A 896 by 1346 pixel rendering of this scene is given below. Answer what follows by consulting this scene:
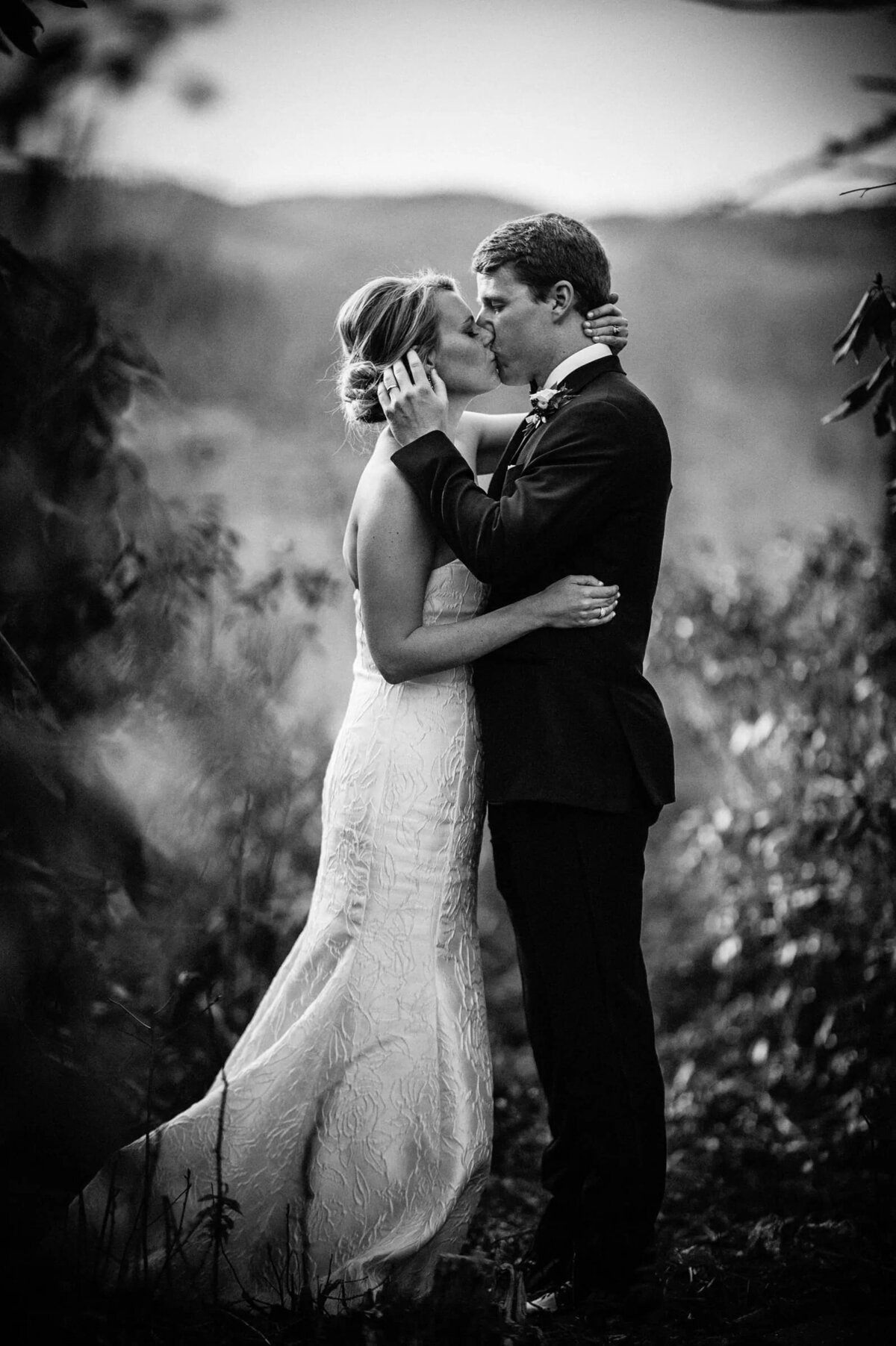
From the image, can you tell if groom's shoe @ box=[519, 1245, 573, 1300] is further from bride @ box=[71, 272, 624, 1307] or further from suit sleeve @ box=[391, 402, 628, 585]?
suit sleeve @ box=[391, 402, 628, 585]

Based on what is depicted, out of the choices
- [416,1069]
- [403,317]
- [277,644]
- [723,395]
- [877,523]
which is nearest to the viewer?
[416,1069]

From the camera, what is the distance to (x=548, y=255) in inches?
92.3

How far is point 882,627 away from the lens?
3.88m

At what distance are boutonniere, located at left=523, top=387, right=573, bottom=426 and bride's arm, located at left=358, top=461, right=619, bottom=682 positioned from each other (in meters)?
0.29

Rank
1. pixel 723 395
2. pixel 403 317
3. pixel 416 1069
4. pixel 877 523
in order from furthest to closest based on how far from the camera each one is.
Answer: pixel 723 395 < pixel 877 523 < pixel 403 317 < pixel 416 1069

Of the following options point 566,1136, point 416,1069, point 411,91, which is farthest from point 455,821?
point 411,91

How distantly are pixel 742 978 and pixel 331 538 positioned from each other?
2095 millimetres

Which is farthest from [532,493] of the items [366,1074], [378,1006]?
[366,1074]

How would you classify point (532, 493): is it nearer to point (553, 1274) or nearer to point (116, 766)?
point (116, 766)

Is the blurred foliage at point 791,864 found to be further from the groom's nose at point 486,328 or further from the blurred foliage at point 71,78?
the blurred foliage at point 71,78

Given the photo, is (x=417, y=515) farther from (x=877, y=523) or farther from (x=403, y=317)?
(x=877, y=523)

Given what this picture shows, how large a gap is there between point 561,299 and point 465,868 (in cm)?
114

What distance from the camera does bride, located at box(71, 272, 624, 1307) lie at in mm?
2178

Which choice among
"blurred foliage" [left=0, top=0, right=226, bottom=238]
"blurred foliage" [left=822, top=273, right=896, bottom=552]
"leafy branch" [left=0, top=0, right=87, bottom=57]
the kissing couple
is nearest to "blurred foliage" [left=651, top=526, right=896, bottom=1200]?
the kissing couple
